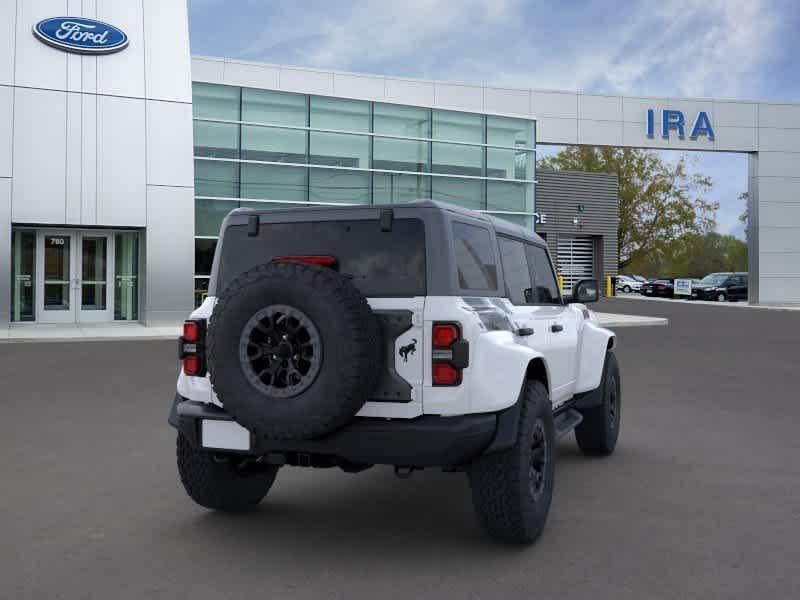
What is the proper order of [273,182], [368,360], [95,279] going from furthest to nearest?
1. [273,182]
2. [95,279]
3. [368,360]

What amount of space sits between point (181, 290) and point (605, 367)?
20.3 metres

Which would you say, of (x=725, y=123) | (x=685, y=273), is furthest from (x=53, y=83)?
(x=685, y=273)

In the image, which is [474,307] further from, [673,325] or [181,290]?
[673,325]

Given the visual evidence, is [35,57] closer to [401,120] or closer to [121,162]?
[121,162]

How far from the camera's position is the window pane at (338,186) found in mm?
30000

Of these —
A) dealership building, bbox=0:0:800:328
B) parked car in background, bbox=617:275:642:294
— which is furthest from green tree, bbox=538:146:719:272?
dealership building, bbox=0:0:800:328

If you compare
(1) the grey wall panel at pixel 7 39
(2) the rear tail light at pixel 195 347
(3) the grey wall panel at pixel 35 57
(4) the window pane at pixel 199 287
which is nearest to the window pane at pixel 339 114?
(4) the window pane at pixel 199 287

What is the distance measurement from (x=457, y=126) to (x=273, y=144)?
7038 mm

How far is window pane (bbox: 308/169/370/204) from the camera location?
98.4 ft

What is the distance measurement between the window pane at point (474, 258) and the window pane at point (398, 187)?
1000 inches

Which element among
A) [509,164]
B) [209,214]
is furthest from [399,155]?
[209,214]

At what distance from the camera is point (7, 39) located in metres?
24.0

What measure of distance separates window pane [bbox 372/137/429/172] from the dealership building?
5cm

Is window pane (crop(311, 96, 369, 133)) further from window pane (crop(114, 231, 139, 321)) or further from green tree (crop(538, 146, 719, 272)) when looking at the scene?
green tree (crop(538, 146, 719, 272))
